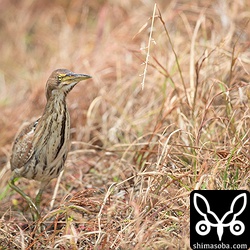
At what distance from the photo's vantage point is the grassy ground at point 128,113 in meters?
3.37

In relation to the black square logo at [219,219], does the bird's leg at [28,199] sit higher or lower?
higher

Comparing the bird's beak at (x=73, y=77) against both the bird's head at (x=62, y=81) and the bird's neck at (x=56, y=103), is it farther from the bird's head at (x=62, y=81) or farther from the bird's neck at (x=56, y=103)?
the bird's neck at (x=56, y=103)

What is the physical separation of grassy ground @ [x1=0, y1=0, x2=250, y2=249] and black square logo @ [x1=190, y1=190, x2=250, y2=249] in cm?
7

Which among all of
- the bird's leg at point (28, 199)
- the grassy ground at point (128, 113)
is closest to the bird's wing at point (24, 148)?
the bird's leg at point (28, 199)

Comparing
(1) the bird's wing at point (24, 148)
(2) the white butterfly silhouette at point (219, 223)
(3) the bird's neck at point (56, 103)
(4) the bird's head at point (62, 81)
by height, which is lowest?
(2) the white butterfly silhouette at point (219, 223)

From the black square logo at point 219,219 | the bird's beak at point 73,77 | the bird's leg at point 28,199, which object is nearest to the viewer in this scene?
the black square logo at point 219,219

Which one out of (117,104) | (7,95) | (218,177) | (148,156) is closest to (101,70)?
(117,104)

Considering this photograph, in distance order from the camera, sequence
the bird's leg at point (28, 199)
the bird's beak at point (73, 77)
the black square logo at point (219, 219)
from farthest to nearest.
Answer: the bird's leg at point (28, 199), the bird's beak at point (73, 77), the black square logo at point (219, 219)

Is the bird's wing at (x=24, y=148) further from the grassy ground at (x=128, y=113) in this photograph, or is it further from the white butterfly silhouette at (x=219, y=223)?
the white butterfly silhouette at (x=219, y=223)

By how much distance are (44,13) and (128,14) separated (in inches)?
58.8

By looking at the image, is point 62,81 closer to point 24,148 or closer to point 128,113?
point 24,148

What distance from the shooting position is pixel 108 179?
4406 millimetres

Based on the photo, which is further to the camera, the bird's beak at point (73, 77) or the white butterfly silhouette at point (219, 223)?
the bird's beak at point (73, 77)

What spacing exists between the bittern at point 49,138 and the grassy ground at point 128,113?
292mm
